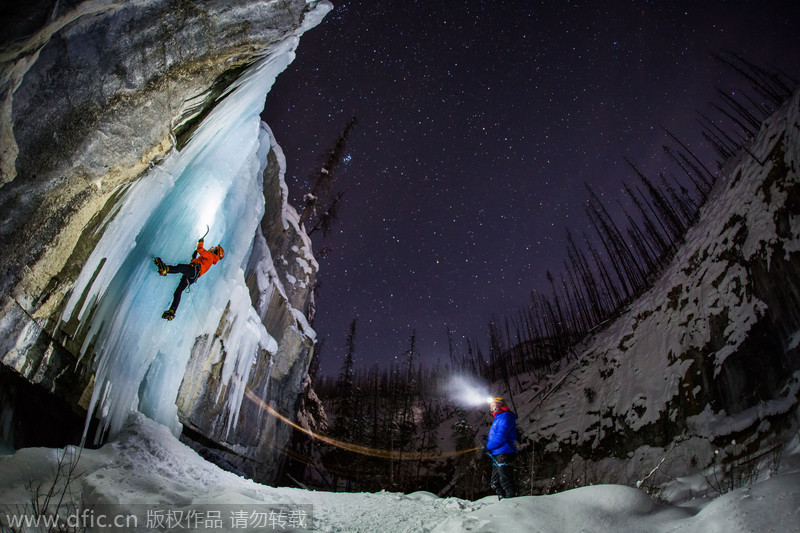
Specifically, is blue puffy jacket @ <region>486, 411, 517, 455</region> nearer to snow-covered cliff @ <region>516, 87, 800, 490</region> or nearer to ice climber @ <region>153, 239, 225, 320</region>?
ice climber @ <region>153, 239, 225, 320</region>

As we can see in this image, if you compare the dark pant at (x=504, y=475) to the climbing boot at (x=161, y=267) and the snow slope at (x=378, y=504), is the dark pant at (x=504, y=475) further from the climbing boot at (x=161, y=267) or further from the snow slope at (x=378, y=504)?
the climbing boot at (x=161, y=267)

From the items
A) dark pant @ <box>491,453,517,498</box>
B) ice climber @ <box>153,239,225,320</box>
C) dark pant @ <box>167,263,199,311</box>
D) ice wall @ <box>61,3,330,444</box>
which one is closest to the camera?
dark pant @ <box>491,453,517,498</box>

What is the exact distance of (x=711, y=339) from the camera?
1127 centimetres

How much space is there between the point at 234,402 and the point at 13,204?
272 inches

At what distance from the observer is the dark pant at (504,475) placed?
4.22 metres

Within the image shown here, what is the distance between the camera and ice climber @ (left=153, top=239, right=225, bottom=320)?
585cm

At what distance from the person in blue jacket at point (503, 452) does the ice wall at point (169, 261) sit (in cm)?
539

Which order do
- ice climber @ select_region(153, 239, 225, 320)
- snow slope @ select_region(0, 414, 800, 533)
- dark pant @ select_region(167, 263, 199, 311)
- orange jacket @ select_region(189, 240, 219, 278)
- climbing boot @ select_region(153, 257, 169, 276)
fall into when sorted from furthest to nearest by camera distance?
orange jacket @ select_region(189, 240, 219, 278) < dark pant @ select_region(167, 263, 199, 311) < ice climber @ select_region(153, 239, 225, 320) < climbing boot @ select_region(153, 257, 169, 276) < snow slope @ select_region(0, 414, 800, 533)

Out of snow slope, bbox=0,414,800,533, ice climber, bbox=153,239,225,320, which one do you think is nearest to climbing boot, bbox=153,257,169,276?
ice climber, bbox=153,239,225,320

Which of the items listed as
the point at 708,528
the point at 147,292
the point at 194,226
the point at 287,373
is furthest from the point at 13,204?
the point at 287,373

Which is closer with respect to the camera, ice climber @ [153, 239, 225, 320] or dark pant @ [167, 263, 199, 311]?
ice climber @ [153, 239, 225, 320]

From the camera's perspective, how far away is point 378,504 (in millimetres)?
4336

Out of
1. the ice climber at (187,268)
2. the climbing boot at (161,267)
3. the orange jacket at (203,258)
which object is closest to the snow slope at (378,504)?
the ice climber at (187,268)

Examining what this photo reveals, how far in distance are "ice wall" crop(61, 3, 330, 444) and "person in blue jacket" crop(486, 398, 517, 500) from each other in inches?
212
